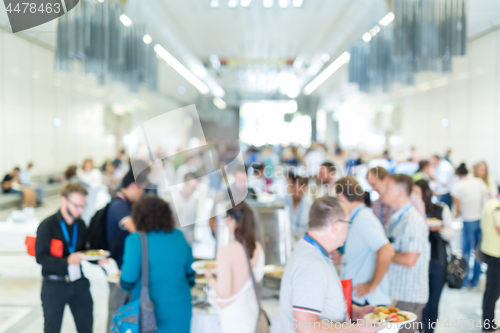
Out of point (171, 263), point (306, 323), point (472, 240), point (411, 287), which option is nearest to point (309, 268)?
point (306, 323)

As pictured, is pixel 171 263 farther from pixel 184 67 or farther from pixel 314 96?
pixel 314 96

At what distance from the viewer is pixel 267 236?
236 inches

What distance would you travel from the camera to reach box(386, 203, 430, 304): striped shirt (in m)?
3.44

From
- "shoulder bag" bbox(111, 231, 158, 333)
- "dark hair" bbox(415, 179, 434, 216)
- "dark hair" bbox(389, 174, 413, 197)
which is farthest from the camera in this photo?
"dark hair" bbox(415, 179, 434, 216)

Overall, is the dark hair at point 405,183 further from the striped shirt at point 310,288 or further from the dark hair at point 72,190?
the dark hair at point 72,190

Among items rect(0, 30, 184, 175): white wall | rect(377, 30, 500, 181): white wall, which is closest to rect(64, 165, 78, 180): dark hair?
rect(0, 30, 184, 175): white wall

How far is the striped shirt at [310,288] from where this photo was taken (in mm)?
2092

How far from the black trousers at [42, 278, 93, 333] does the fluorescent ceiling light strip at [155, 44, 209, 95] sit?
9.83m

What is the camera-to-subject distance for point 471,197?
6.55 m

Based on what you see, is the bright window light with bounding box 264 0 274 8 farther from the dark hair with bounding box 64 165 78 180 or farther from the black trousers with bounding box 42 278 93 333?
the black trousers with bounding box 42 278 93 333

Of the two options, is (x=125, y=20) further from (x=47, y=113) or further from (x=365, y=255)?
(x=47, y=113)

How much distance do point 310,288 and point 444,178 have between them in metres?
8.66

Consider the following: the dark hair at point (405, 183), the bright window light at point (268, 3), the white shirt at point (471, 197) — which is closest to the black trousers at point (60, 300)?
the dark hair at point (405, 183)

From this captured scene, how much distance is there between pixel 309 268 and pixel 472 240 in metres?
5.43
